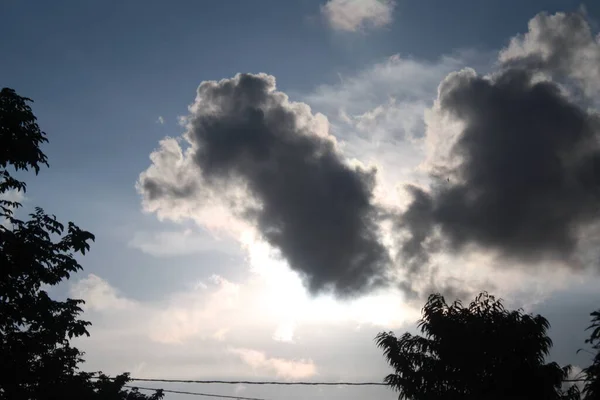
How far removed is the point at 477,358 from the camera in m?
21.9

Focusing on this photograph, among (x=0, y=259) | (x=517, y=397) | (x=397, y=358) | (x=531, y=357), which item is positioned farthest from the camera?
(x=397, y=358)

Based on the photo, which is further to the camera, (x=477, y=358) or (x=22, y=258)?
(x=477, y=358)

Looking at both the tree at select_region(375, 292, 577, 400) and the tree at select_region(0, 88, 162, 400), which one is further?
the tree at select_region(375, 292, 577, 400)

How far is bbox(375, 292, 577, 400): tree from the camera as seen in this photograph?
21219 mm

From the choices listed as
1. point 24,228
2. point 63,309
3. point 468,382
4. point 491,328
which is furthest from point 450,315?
point 24,228

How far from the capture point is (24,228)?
13.2m

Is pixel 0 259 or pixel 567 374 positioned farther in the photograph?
pixel 567 374

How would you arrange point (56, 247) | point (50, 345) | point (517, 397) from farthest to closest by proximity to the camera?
1. point (517, 397)
2. point (50, 345)
3. point (56, 247)

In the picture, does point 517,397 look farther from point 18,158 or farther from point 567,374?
point 18,158

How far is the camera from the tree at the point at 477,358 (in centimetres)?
2122

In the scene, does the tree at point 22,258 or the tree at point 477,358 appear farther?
the tree at point 477,358

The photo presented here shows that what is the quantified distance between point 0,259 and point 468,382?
18955 millimetres

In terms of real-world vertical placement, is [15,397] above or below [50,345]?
below

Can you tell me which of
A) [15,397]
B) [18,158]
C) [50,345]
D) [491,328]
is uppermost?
[18,158]
